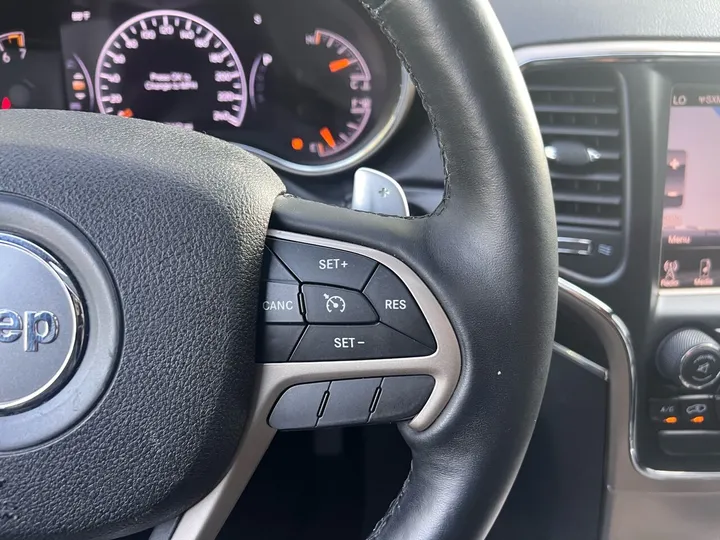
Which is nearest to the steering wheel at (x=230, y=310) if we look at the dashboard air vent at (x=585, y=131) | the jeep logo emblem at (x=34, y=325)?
the jeep logo emblem at (x=34, y=325)

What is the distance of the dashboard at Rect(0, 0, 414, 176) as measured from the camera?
120 centimetres

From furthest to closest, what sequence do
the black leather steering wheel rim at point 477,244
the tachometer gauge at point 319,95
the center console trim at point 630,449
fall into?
1. the tachometer gauge at point 319,95
2. the center console trim at point 630,449
3. the black leather steering wheel rim at point 477,244

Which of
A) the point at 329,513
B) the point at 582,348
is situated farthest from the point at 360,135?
the point at 329,513

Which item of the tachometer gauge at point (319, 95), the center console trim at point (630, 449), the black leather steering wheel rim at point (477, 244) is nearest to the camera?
the black leather steering wheel rim at point (477, 244)

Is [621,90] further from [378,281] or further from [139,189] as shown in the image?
[139,189]

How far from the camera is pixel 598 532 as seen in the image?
1129 mm

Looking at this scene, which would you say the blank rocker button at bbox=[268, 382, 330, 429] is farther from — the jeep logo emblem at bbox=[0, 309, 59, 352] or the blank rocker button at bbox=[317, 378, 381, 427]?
the jeep logo emblem at bbox=[0, 309, 59, 352]

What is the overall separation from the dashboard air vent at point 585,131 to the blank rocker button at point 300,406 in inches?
22.2

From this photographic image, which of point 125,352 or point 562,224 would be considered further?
point 562,224

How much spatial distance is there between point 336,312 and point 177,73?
80cm

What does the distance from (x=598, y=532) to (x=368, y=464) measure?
0.39 meters

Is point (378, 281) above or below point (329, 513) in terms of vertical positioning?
above

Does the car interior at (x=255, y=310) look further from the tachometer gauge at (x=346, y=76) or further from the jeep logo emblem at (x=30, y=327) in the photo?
the tachometer gauge at (x=346, y=76)

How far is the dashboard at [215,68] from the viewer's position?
120 cm
